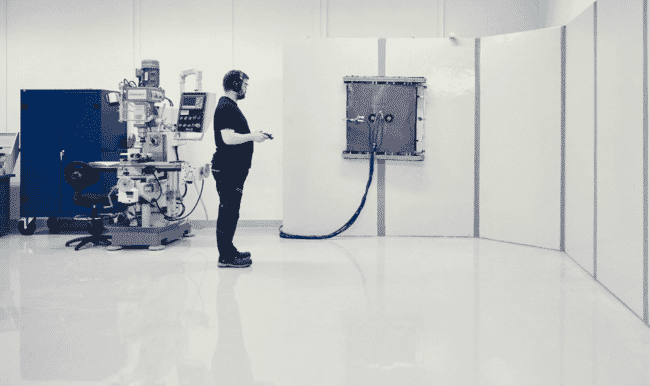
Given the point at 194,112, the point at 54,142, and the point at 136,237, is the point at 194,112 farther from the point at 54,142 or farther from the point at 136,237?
the point at 54,142

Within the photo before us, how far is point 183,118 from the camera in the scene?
6016 millimetres

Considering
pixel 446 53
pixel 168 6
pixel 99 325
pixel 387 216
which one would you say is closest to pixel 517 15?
pixel 446 53

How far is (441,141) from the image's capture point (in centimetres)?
679

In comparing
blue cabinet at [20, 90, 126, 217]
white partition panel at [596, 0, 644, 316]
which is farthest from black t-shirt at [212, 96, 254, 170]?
blue cabinet at [20, 90, 126, 217]

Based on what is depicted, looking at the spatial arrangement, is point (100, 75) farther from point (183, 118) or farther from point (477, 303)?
point (477, 303)

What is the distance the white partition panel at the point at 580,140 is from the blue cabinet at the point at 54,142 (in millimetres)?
4895

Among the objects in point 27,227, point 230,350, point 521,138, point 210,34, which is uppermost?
point 210,34

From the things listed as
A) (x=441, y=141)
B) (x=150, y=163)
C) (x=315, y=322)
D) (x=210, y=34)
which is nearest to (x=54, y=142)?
(x=150, y=163)

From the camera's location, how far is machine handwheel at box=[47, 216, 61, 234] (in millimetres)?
7141

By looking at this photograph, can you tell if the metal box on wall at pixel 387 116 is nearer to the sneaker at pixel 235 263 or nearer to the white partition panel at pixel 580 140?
the white partition panel at pixel 580 140

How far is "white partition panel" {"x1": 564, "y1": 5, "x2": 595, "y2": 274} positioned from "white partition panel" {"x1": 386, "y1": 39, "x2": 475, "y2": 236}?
4.00 feet

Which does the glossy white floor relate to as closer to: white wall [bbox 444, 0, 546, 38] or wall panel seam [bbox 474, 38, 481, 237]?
wall panel seam [bbox 474, 38, 481, 237]

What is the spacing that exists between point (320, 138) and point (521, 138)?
2.06 m

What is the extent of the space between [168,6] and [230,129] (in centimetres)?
362
